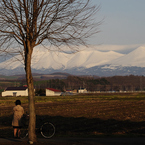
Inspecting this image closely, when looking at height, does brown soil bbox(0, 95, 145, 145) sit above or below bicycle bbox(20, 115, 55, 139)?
below

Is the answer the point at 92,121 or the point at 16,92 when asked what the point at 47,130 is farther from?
the point at 16,92

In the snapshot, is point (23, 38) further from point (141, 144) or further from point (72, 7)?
point (141, 144)

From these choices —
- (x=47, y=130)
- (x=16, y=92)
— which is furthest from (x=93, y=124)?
(x=16, y=92)

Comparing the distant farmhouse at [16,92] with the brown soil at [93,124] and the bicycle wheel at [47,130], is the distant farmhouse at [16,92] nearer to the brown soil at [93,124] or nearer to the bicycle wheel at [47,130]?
the brown soil at [93,124]

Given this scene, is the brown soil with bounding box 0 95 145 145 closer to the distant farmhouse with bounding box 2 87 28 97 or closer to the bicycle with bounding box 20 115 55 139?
the bicycle with bounding box 20 115 55 139

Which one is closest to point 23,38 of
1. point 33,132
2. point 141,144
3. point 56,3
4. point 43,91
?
point 56,3

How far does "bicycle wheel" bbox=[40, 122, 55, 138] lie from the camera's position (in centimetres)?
1797

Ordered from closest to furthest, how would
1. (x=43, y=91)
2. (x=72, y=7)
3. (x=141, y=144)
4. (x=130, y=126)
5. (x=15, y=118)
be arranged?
(x=141, y=144) → (x=72, y=7) → (x=15, y=118) → (x=130, y=126) → (x=43, y=91)

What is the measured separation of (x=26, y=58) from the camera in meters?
16.0

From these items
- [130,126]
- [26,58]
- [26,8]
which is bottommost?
[130,126]

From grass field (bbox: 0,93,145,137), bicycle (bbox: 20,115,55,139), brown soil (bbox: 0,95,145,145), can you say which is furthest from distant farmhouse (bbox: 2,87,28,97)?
bicycle (bbox: 20,115,55,139)

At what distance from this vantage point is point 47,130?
18.1 metres

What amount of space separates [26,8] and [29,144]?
243 inches

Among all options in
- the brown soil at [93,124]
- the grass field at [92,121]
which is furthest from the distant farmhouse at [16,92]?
the brown soil at [93,124]
